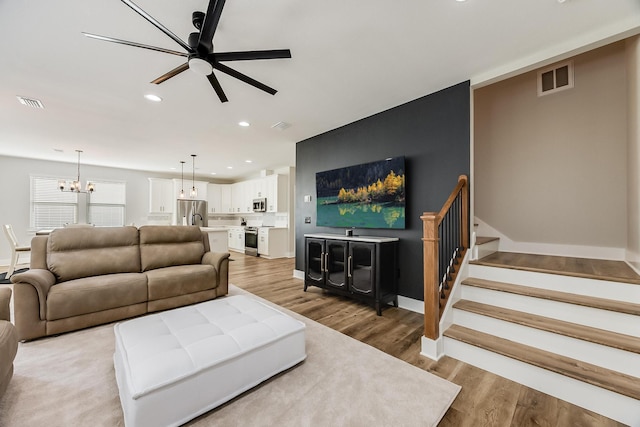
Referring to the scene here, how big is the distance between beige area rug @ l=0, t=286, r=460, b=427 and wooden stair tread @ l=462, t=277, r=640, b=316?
1025mm

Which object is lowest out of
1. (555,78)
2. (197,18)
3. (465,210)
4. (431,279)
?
(431,279)

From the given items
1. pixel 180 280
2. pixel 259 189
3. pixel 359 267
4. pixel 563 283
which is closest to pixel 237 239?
pixel 259 189

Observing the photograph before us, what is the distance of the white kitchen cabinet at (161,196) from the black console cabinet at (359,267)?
654 centimetres

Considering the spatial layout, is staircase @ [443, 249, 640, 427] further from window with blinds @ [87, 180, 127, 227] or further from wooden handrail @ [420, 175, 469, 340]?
window with blinds @ [87, 180, 127, 227]

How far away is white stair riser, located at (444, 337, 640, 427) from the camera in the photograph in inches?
57.1

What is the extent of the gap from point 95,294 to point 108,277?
0.27 metres

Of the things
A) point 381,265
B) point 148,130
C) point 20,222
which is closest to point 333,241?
point 381,265

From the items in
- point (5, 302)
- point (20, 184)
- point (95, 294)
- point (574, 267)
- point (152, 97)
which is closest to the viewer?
point (5, 302)

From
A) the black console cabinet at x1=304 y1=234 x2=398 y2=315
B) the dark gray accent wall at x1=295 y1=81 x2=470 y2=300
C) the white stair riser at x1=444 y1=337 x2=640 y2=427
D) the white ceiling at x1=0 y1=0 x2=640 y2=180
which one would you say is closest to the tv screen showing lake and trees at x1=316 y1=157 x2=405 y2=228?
the dark gray accent wall at x1=295 y1=81 x2=470 y2=300

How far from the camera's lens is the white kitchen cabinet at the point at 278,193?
7.25 meters

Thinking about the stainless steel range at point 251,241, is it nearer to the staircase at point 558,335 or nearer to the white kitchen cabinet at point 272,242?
the white kitchen cabinet at point 272,242

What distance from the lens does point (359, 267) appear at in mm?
3258

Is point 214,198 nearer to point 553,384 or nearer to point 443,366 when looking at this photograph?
point 443,366

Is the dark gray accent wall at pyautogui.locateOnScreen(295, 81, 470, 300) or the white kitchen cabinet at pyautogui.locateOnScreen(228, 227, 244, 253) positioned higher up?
the dark gray accent wall at pyautogui.locateOnScreen(295, 81, 470, 300)
